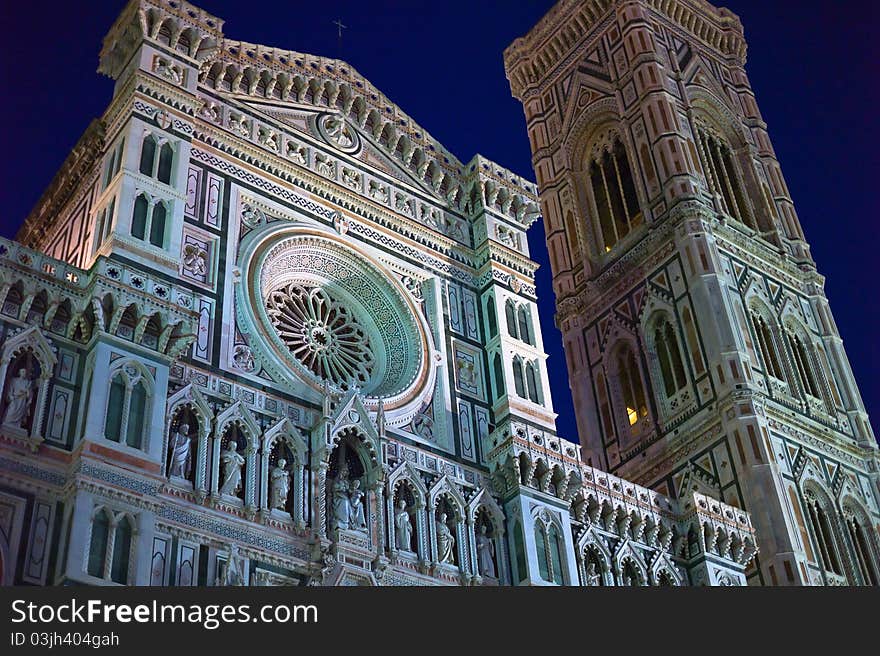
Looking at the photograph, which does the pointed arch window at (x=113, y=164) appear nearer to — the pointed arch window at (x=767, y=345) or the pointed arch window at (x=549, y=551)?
the pointed arch window at (x=549, y=551)

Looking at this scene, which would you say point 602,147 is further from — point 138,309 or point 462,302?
point 138,309

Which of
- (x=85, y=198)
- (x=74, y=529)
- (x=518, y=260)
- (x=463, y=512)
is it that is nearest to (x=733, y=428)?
(x=518, y=260)

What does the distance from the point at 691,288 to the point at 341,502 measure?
41.4 ft

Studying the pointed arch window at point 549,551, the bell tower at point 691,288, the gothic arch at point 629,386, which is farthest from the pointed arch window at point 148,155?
the gothic arch at point 629,386

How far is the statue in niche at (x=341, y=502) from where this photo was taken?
15.6 meters

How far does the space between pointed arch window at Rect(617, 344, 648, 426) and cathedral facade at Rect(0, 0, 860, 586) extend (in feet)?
0.18

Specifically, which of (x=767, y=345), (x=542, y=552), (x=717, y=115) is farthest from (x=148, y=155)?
(x=717, y=115)

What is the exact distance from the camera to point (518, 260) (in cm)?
2141

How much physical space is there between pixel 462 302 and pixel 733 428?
6539mm

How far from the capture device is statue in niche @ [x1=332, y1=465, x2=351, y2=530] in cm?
1565

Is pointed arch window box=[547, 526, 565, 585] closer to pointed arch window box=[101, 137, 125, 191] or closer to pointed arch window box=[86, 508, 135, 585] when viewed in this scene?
pointed arch window box=[86, 508, 135, 585]

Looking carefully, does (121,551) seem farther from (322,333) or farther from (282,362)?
(322,333)

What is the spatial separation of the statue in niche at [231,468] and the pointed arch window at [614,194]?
1610 cm

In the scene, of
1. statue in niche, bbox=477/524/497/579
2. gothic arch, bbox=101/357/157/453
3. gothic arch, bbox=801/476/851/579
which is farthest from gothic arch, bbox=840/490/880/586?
gothic arch, bbox=101/357/157/453
